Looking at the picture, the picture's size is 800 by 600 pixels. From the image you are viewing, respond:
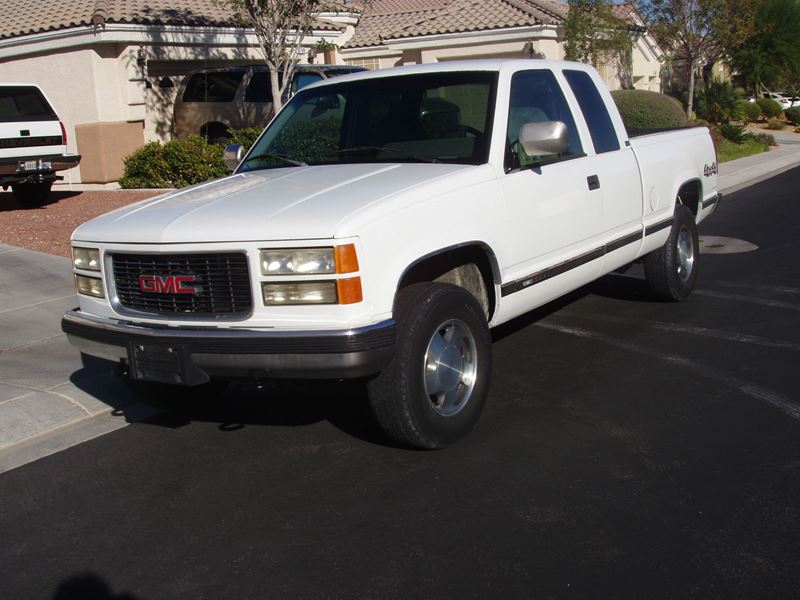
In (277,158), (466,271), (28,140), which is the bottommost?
(466,271)

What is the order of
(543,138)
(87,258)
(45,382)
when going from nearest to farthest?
(87,258) < (543,138) < (45,382)

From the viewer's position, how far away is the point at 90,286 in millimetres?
5363

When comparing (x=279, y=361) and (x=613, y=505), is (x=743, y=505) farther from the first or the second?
(x=279, y=361)

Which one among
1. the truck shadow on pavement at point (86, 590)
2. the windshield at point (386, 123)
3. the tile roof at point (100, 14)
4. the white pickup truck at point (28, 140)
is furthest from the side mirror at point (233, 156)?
the tile roof at point (100, 14)

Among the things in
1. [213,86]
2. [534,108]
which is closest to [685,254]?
[534,108]

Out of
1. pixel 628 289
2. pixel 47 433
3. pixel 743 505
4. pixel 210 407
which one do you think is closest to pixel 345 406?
pixel 210 407

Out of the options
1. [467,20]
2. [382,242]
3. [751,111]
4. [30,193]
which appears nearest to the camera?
[382,242]

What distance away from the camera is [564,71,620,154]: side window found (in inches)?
270

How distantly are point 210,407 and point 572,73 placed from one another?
3.52m

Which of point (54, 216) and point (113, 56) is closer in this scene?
point (54, 216)

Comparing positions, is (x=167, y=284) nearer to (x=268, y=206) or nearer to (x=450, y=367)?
(x=268, y=206)

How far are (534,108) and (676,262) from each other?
97.2 inches

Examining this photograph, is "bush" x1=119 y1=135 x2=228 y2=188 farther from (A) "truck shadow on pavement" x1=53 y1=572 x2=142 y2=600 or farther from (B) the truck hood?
(A) "truck shadow on pavement" x1=53 y1=572 x2=142 y2=600

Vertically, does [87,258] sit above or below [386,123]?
below
